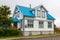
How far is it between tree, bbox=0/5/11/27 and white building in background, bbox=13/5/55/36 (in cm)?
225

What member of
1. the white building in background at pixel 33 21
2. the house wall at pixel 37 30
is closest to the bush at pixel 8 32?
the white building in background at pixel 33 21

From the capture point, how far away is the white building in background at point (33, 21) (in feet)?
130

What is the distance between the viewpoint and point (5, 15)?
133ft

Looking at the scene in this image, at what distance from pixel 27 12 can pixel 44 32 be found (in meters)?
6.73

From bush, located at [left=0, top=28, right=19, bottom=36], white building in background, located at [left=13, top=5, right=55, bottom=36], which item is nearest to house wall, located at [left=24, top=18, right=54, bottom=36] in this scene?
white building in background, located at [left=13, top=5, right=55, bottom=36]

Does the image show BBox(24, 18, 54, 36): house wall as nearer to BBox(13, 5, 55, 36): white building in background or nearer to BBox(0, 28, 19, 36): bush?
BBox(13, 5, 55, 36): white building in background

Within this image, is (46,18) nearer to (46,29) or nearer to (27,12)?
(46,29)

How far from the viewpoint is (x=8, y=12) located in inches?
1636

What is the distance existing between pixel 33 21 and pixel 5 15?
655 cm

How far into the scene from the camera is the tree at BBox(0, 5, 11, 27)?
3765 cm

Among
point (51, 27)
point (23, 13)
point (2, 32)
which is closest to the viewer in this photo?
point (2, 32)

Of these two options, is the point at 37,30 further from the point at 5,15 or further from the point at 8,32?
the point at 8,32

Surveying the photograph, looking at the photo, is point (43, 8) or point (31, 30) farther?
point (43, 8)

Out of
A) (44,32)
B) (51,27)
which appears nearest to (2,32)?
(44,32)
